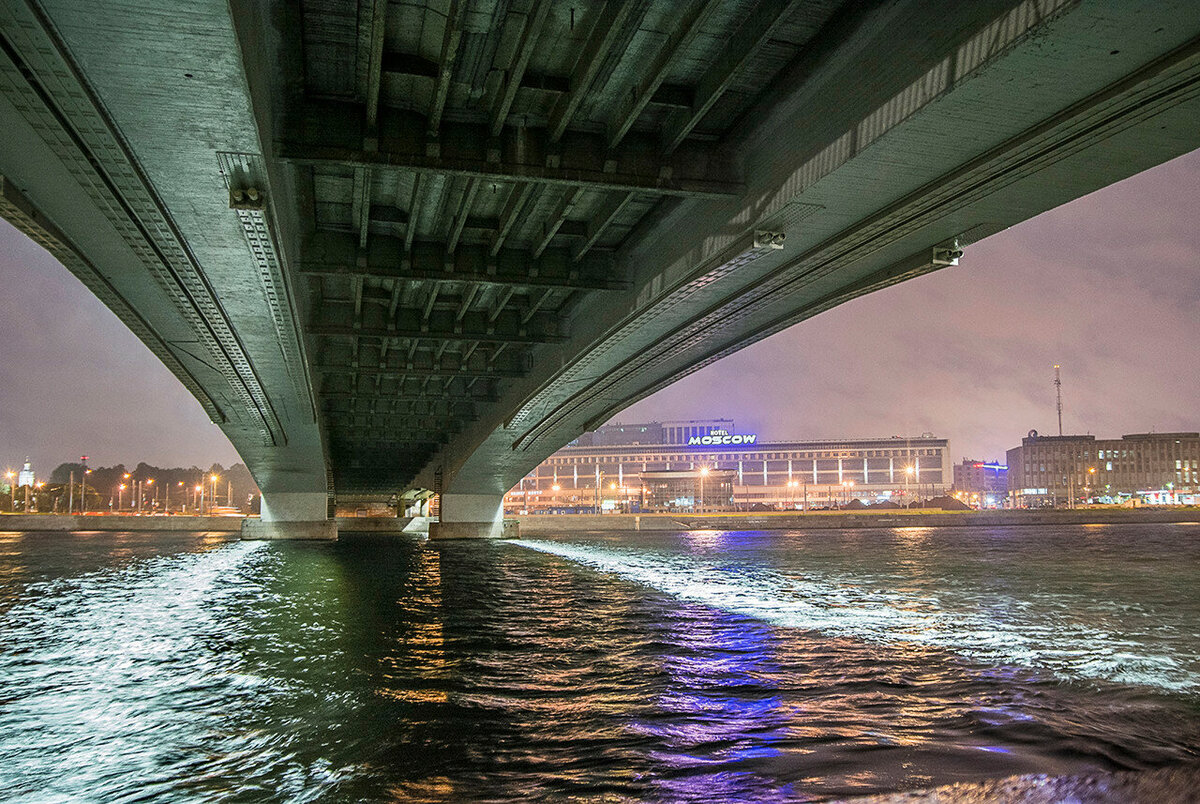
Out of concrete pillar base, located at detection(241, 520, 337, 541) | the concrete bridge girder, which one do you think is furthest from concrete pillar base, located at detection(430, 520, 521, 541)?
the concrete bridge girder

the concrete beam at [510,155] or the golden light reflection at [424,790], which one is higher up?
the concrete beam at [510,155]

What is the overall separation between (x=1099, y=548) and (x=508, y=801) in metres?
50.1

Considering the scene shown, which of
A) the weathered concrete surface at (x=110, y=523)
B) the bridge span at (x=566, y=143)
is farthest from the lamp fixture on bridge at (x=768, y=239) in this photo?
the weathered concrete surface at (x=110, y=523)

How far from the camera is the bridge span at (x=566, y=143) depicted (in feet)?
32.2

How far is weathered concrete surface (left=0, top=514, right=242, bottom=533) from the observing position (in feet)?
272

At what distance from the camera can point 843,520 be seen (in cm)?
9500

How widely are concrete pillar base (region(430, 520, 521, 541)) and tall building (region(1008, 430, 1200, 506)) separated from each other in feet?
522

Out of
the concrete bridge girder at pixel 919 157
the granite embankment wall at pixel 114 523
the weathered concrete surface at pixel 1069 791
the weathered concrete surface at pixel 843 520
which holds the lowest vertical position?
the weathered concrete surface at pixel 843 520

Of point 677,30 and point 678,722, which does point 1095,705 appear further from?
point 677,30

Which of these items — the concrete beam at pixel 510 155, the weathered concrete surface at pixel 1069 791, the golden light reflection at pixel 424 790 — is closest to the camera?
the weathered concrete surface at pixel 1069 791

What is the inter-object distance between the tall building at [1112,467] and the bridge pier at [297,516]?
169 m

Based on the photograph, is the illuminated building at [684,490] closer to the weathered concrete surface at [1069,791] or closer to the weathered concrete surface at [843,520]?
the weathered concrete surface at [843,520]

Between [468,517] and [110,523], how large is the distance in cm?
4874

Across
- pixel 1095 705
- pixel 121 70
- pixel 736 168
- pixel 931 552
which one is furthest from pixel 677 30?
pixel 931 552
